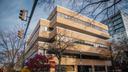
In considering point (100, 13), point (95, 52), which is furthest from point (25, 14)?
point (95, 52)

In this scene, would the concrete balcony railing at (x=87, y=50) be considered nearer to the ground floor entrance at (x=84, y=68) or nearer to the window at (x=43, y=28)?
the ground floor entrance at (x=84, y=68)

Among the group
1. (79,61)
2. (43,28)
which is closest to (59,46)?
(43,28)

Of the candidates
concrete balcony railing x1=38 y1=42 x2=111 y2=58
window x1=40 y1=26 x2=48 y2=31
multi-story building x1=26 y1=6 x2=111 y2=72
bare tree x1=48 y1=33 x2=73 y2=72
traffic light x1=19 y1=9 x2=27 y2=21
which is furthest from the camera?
window x1=40 y1=26 x2=48 y2=31

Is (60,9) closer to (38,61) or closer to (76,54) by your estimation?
(76,54)

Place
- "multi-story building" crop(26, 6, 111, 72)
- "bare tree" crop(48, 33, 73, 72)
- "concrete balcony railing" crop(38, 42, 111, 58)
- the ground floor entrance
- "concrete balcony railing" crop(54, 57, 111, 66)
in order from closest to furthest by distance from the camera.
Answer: "bare tree" crop(48, 33, 73, 72) → "concrete balcony railing" crop(54, 57, 111, 66) → "multi-story building" crop(26, 6, 111, 72) → "concrete balcony railing" crop(38, 42, 111, 58) → the ground floor entrance

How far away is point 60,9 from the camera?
121ft

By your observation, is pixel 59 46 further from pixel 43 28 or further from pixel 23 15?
pixel 23 15

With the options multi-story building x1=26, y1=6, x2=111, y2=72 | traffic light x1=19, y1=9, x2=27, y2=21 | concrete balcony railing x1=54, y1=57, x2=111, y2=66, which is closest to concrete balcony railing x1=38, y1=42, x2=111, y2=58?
multi-story building x1=26, y1=6, x2=111, y2=72

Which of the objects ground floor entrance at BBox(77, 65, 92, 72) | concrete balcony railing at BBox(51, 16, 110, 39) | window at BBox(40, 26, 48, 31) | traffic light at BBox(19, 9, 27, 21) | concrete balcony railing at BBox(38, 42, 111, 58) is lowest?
ground floor entrance at BBox(77, 65, 92, 72)

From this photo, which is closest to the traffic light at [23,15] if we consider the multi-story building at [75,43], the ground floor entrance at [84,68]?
the multi-story building at [75,43]

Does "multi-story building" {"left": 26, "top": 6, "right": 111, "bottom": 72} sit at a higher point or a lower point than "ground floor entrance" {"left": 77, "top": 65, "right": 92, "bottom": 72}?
higher

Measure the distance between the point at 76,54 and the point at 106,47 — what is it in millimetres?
14244

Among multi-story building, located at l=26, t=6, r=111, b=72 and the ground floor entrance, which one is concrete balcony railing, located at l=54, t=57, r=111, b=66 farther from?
the ground floor entrance

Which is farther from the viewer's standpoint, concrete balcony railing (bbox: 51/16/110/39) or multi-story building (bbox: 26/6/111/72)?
concrete balcony railing (bbox: 51/16/110/39)
